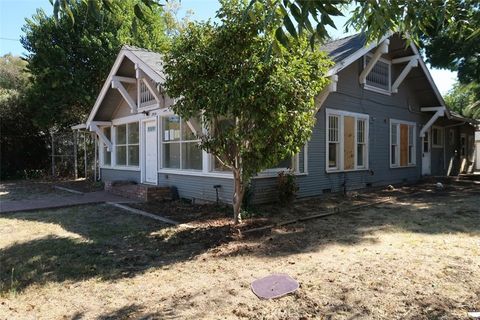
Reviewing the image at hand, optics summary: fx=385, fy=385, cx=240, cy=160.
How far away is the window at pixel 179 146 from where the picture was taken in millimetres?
10852

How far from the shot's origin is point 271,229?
7.39 meters

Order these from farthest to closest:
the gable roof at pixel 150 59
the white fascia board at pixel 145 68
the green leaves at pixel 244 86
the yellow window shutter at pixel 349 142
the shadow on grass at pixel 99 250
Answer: the yellow window shutter at pixel 349 142 < the gable roof at pixel 150 59 < the white fascia board at pixel 145 68 < the green leaves at pixel 244 86 < the shadow on grass at pixel 99 250

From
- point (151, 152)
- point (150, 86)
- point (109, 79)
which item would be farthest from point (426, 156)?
point (109, 79)

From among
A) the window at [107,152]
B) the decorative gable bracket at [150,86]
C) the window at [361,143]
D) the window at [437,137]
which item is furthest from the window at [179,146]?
the window at [437,137]

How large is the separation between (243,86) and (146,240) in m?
3.18

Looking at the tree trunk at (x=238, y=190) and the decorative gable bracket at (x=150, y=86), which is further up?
the decorative gable bracket at (x=150, y=86)

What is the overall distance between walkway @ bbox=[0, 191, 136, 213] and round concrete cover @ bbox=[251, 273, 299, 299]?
295 inches

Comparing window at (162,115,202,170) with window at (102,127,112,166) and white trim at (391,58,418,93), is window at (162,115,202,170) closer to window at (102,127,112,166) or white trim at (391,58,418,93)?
window at (102,127,112,166)

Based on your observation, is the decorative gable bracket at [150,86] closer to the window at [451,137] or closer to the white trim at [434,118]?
the white trim at [434,118]

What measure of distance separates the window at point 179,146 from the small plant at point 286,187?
2.29m

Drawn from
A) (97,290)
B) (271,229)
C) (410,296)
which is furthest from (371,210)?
(97,290)

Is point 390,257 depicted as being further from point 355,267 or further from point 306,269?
point 306,269

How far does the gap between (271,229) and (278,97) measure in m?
2.65

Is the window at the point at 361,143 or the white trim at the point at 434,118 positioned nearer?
the window at the point at 361,143
